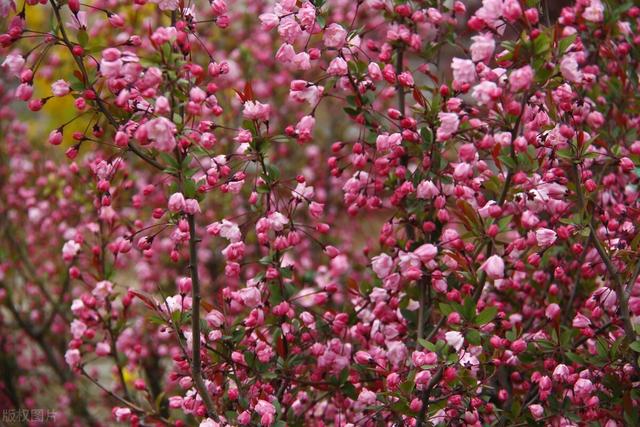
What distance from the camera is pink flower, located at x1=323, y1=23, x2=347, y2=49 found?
205 cm

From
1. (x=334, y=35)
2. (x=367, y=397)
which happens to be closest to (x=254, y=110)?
(x=334, y=35)

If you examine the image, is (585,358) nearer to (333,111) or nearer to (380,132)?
(380,132)

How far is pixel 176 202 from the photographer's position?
6.03ft

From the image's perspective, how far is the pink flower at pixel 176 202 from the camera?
6.02 feet

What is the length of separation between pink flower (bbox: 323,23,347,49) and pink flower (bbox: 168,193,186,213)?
1.98 feet

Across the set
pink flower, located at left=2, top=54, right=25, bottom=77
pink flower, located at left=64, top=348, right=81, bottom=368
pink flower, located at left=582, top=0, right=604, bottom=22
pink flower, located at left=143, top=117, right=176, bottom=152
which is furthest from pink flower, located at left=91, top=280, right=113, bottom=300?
pink flower, located at left=582, top=0, right=604, bottom=22

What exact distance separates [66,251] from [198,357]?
1103mm

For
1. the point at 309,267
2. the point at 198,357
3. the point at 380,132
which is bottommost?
the point at 309,267

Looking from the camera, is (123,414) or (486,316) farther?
(123,414)

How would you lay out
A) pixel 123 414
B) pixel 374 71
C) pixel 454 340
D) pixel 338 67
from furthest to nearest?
pixel 123 414 < pixel 374 71 < pixel 338 67 < pixel 454 340

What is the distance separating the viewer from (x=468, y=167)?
6.55ft

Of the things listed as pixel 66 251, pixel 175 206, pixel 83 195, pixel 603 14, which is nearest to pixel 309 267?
pixel 83 195

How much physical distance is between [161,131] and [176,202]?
223mm

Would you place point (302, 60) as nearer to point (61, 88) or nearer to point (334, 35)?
point (334, 35)
